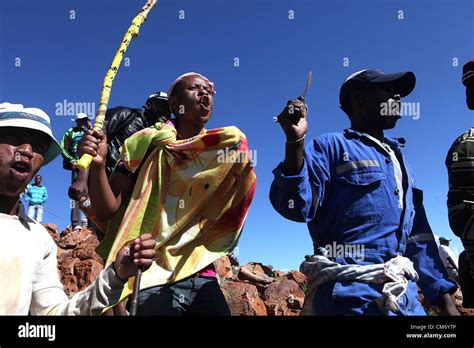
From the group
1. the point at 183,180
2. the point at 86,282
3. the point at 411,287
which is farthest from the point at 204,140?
the point at 86,282

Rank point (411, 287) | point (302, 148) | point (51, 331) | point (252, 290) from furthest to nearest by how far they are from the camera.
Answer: point (252, 290), point (411, 287), point (302, 148), point (51, 331)

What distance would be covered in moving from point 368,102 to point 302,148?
0.82 m

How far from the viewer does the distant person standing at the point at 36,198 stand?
10445mm

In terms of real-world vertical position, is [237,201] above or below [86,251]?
above

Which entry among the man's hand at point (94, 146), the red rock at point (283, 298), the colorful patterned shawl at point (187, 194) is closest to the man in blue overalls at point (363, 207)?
the colorful patterned shawl at point (187, 194)

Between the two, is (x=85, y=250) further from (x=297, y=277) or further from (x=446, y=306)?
(x=446, y=306)

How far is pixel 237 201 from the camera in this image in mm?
2846

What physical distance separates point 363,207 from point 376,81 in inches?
32.8

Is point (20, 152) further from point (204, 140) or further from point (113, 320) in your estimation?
point (204, 140)

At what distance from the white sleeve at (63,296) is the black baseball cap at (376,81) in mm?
1882

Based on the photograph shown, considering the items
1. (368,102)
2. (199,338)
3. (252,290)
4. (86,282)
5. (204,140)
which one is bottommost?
(252,290)

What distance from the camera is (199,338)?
81.1 inches

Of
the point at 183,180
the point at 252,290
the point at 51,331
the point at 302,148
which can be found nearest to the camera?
the point at 51,331

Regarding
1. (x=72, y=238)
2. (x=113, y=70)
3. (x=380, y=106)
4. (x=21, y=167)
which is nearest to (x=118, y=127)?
(x=113, y=70)
